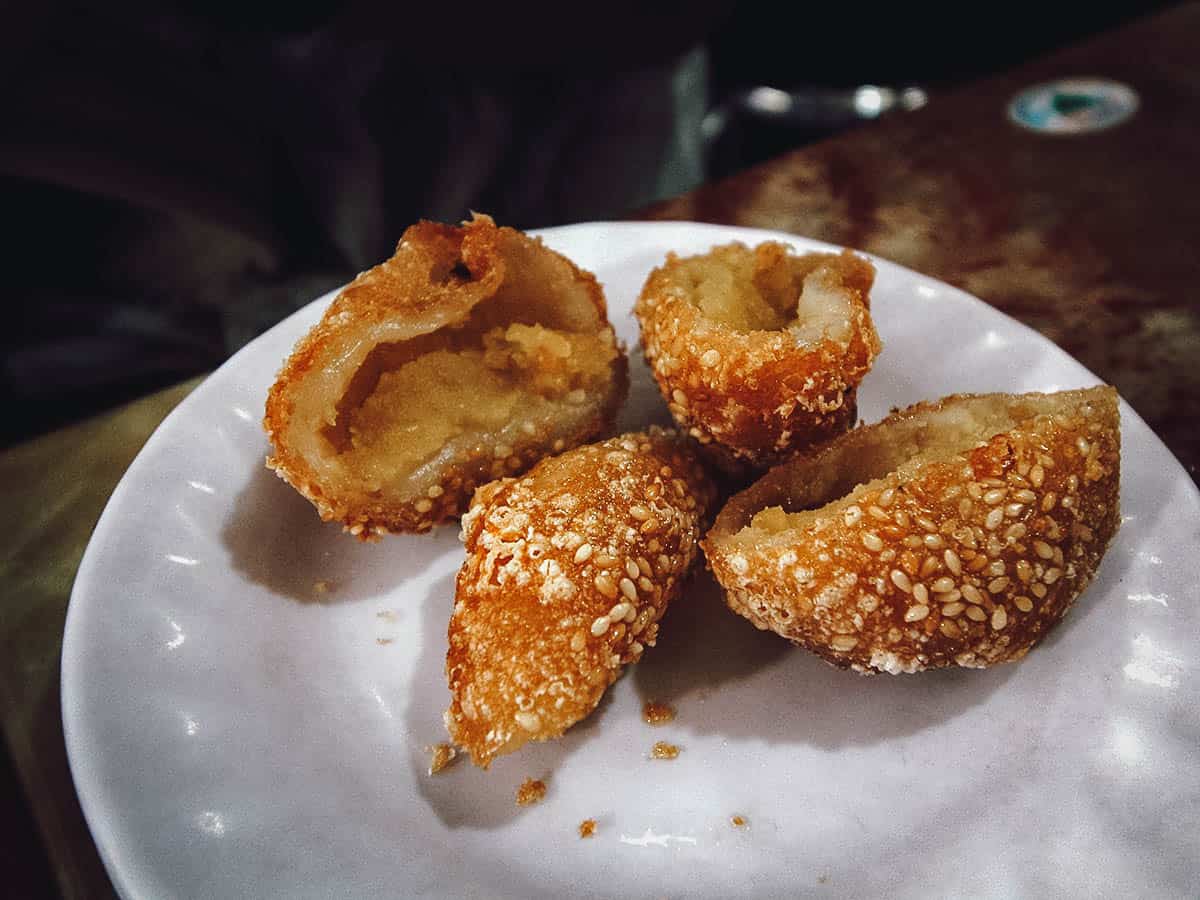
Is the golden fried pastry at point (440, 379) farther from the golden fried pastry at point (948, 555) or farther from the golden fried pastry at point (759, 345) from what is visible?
the golden fried pastry at point (948, 555)

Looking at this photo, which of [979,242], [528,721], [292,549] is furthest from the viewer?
[979,242]

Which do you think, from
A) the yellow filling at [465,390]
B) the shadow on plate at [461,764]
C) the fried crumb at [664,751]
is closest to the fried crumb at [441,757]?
the shadow on plate at [461,764]

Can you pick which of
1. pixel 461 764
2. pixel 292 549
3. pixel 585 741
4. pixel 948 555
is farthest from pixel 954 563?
pixel 292 549

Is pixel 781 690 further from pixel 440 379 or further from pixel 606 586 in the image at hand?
pixel 440 379

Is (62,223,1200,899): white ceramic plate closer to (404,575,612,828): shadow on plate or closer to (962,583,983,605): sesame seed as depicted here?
(404,575,612,828): shadow on plate

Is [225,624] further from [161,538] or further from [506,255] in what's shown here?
[506,255]

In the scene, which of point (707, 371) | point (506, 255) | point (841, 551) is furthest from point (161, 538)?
point (841, 551)
